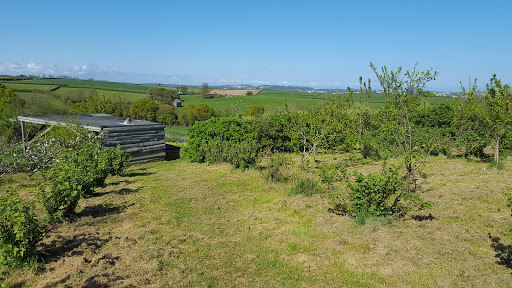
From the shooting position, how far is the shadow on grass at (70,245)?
213 inches

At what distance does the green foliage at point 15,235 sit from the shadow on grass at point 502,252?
24.6 ft

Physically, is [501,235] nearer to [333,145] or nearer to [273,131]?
[333,145]

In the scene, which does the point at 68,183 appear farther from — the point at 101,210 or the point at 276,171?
the point at 276,171

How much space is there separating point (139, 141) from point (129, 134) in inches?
32.4

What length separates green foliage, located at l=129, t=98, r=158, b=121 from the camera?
6116cm

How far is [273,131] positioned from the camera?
19.1 m

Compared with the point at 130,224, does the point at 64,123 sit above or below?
above

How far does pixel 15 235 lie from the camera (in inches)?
193

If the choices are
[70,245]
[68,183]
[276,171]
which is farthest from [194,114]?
[70,245]

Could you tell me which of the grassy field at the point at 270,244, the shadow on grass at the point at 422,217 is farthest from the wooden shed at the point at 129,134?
the shadow on grass at the point at 422,217

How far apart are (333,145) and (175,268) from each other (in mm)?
14021

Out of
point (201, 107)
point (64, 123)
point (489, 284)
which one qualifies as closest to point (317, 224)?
point (489, 284)

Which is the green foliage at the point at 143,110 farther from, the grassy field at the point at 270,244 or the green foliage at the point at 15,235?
the green foliage at the point at 15,235

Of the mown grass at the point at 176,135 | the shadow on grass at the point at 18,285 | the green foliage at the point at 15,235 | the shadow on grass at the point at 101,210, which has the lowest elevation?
the mown grass at the point at 176,135
